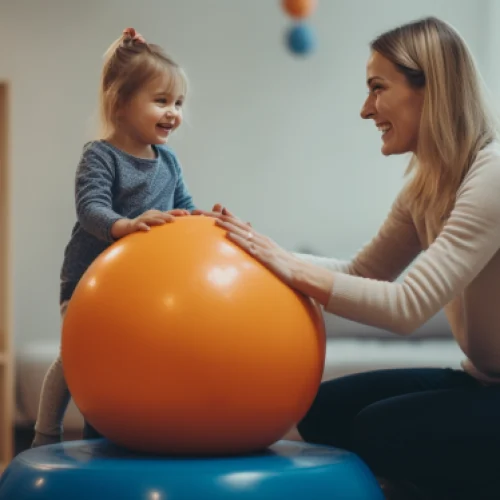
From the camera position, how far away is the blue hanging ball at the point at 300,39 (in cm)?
340

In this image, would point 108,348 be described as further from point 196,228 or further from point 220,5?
point 220,5

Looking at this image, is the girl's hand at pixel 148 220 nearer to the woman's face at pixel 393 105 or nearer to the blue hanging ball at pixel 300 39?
the woman's face at pixel 393 105

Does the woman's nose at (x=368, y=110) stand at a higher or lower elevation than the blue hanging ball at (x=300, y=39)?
lower

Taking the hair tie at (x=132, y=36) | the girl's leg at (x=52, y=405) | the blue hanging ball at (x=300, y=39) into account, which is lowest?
the girl's leg at (x=52, y=405)

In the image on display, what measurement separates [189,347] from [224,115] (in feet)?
8.66

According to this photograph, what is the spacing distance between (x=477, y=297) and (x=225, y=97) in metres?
2.40

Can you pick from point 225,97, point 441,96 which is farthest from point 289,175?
point 441,96

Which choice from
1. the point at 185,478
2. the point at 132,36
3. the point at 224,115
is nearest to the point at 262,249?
the point at 185,478

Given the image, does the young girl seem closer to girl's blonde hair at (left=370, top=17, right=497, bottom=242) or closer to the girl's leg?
the girl's leg

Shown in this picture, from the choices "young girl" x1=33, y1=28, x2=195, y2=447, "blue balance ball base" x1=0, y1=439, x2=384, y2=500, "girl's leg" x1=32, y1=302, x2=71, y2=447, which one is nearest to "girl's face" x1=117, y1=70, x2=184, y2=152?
"young girl" x1=33, y1=28, x2=195, y2=447

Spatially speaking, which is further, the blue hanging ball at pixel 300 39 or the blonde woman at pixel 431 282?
the blue hanging ball at pixel 300 39

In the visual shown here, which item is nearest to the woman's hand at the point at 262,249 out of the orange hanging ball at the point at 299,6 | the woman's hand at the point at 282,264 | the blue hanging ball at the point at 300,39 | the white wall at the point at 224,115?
the woman's hand at the point at 282,264

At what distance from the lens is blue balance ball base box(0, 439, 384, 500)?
1286 mm

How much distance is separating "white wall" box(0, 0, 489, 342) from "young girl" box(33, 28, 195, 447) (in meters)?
1.85
